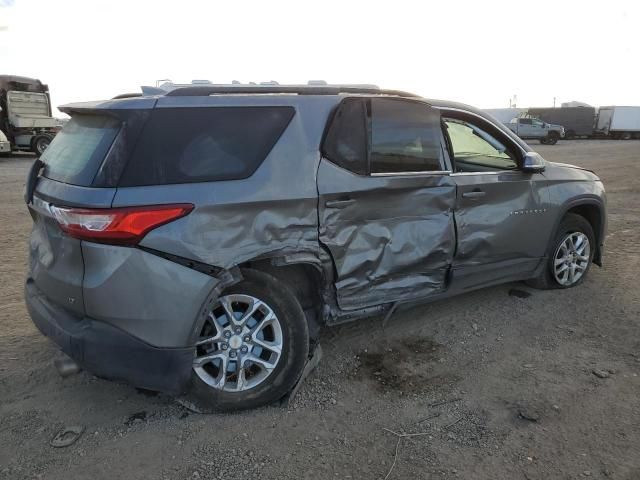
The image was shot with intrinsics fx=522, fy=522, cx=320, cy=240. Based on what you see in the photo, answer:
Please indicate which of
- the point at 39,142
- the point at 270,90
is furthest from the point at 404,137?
the point at 39,142

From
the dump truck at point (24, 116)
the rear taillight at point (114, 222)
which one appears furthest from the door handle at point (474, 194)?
the dump truck at point (24, 116)

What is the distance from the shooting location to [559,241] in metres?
4.86

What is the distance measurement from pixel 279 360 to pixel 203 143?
4.44 ft

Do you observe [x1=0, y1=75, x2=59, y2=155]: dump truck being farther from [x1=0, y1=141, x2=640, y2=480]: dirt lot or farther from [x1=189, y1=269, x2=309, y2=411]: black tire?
[x1=189, y1=269, x2=309, y2=411]: black tire

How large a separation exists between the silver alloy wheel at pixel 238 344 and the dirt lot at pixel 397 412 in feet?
0.73

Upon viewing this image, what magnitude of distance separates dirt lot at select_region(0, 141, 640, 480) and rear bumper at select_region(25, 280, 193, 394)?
13.8 inches

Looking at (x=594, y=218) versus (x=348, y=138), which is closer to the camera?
(x=348, y=138)

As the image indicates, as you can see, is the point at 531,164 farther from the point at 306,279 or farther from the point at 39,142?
the point at 39,142

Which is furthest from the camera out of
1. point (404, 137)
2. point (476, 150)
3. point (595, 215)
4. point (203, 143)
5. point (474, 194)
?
point (595, 215)

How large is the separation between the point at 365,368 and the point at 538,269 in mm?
2109

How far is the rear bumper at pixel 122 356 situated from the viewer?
2.74 metres

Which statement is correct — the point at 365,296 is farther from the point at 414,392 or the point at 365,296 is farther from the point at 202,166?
the point at 202,166

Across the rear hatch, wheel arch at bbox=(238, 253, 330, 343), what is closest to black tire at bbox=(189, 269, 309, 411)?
wheel arch at bbox=(238, 253, 330, 343)

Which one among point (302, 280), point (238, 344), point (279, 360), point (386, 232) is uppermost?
point (386, 232)
